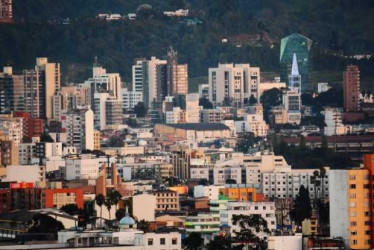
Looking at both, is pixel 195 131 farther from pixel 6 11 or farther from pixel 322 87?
pixel 6 11

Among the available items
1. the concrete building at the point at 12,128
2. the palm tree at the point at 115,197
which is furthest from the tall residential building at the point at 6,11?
the palm tree at the point at 115,197

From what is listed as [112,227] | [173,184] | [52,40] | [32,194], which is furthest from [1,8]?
[112,227]

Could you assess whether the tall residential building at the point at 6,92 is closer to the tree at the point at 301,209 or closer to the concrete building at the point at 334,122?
the concrete building at the point at 334,122

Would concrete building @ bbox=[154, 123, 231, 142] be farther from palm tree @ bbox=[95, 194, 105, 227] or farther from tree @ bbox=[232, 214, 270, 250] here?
tree @ bbox=[232, 214, 270, 250]

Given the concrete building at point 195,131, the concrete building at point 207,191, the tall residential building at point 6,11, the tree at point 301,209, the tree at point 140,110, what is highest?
the tall residential building at point 6,11

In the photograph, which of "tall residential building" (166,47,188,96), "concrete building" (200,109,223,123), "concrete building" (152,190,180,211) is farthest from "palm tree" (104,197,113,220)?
"tall residential building" (166,47,188,96)

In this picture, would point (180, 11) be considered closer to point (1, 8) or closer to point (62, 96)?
point (1, 8)

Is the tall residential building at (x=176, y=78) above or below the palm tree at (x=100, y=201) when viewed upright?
above
